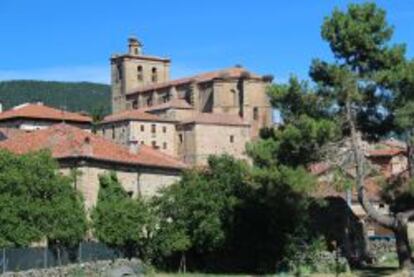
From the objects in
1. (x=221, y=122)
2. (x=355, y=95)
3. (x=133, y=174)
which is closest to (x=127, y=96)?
(x=221, y=122)

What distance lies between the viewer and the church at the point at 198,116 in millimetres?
137750

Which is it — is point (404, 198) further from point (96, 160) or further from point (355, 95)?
point (96, 160)

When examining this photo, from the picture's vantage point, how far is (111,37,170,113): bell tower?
18250 cm

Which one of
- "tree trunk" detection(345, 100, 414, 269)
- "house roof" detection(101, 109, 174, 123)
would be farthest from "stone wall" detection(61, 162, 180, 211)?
"house roof" detection(101, 109, 174, 123)

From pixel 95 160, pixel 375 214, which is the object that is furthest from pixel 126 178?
pixel 375 214

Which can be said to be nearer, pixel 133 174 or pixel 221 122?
pixel 133 174

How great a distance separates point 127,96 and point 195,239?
133 metres

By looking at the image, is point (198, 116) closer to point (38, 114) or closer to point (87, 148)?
point (38, 114)

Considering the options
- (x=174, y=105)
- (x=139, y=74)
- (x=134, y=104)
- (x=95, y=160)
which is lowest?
(x=95, y=160)

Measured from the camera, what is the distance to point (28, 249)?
37906 millimetres

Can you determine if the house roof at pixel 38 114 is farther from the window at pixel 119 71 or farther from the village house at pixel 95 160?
the window at pixel 119 71

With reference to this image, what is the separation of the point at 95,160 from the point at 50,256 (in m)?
11.7

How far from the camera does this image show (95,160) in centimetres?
5088

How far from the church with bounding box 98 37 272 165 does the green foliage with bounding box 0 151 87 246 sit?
263 feet
